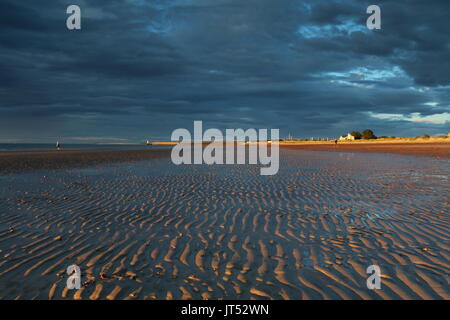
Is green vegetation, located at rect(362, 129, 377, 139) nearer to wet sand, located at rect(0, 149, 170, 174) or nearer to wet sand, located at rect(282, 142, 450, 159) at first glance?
wet sand, located at rect(282, 142, 450, 159)

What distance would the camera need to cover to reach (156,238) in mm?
6355

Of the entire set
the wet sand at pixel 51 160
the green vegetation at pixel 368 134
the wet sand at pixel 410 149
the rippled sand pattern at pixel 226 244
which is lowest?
the rippled sand pattern at pixel 226 244

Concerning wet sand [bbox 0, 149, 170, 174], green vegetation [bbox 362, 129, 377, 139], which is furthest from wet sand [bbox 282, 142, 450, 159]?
green vegetation [bbox 362, 129, 377, 139]

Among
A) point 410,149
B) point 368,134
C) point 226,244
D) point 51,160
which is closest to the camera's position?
point 226,244

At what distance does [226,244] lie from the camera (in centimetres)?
598

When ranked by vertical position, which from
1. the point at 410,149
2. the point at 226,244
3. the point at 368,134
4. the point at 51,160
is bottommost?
the point at 226,244

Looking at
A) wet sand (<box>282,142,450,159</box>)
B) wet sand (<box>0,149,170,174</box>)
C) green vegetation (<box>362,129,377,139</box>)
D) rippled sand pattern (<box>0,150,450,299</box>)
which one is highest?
green vegetation (<box>362,129,377,139</box>)

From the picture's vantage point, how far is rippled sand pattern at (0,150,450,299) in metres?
4.23

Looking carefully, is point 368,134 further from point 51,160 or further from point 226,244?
point 226,244

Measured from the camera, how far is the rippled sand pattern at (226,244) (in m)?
4.23

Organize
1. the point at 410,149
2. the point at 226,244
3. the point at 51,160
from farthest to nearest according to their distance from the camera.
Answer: the point at 410,149 → the point at 51,160 → the point at 226,244

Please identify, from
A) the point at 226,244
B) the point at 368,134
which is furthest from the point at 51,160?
the point at 368,134

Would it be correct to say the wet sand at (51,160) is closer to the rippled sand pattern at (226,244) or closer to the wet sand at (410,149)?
the rippled sand pattern at (226,244)

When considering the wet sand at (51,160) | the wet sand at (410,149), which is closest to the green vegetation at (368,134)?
the wet sand at (410,149)
